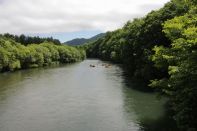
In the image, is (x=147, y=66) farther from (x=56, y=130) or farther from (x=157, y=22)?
(x=56, y=130)

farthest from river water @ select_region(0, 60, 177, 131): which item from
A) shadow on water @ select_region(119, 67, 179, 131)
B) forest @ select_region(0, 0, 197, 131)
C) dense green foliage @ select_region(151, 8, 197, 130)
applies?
dense green foliage @ select_region(151, 8, 197, 130)

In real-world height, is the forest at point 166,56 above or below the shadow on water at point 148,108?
above

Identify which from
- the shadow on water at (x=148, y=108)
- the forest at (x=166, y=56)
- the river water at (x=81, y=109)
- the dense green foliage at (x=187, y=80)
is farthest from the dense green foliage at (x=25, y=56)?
the dense green foliage at (x=187, y=80)

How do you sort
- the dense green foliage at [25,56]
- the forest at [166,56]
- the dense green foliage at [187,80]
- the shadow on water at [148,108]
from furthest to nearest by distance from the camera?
the dense green foliage at [25,56] → the shadow on water at [148,108] → the forest at [166,56] → the dense green foliage at [187,80]

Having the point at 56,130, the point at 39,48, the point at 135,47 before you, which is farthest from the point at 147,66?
the point at 39,48

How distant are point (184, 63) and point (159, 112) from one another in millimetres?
18606

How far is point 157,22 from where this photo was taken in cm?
6981

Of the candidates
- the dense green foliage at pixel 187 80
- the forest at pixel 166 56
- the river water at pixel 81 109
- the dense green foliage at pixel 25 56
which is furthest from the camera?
the dense green foliage at pixel 25 56

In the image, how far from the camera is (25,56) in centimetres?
13412

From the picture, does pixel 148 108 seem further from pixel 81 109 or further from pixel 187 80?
pixel 187 80

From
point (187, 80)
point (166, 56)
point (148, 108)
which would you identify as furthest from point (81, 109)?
point (187, 80)

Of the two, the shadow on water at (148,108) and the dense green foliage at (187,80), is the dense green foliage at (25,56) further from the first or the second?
the dense green foliage at (187,80)

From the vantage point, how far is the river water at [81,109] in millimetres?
42094

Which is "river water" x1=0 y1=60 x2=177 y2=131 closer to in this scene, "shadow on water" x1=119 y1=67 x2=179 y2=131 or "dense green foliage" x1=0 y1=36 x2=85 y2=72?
"shadow on water" x1=119 y1=67 x2=179 y2=131
